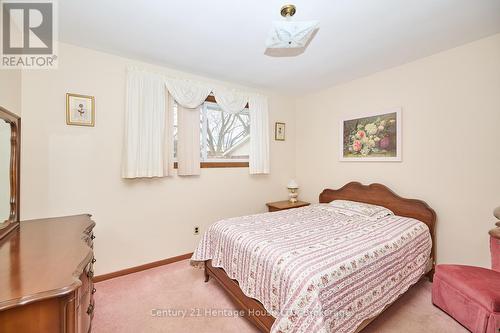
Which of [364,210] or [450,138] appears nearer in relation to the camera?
[450,138]

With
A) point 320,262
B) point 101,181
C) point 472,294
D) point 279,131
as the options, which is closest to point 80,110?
point 101,181

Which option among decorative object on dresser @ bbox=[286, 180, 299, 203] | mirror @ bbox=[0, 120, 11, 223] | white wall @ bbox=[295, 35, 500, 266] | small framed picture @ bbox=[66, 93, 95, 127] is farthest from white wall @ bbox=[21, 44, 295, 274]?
white wall @ bbox=[295, 35, 500, 266]

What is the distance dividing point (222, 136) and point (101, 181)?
5.48 ft

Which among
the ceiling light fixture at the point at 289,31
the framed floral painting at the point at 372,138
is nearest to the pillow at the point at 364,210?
the framed floral painting at the point at 372,138

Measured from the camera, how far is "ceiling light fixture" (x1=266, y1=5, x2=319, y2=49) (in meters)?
1.69

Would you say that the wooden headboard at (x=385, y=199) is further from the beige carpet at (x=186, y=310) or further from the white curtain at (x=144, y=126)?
the white curtain at (x=144, y=126)

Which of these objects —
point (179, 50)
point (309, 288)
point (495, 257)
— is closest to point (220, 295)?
point (309, 288)

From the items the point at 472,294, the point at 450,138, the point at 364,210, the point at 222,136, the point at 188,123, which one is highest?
the point at 188,123

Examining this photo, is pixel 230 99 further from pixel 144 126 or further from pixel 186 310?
pixel 186 310

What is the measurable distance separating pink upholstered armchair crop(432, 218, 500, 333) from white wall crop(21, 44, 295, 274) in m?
2.61

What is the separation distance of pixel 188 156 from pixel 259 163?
1145mm

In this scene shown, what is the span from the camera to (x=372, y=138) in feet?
9.74

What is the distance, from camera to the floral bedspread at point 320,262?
1315mm

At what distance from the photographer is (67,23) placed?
1.91 metres
